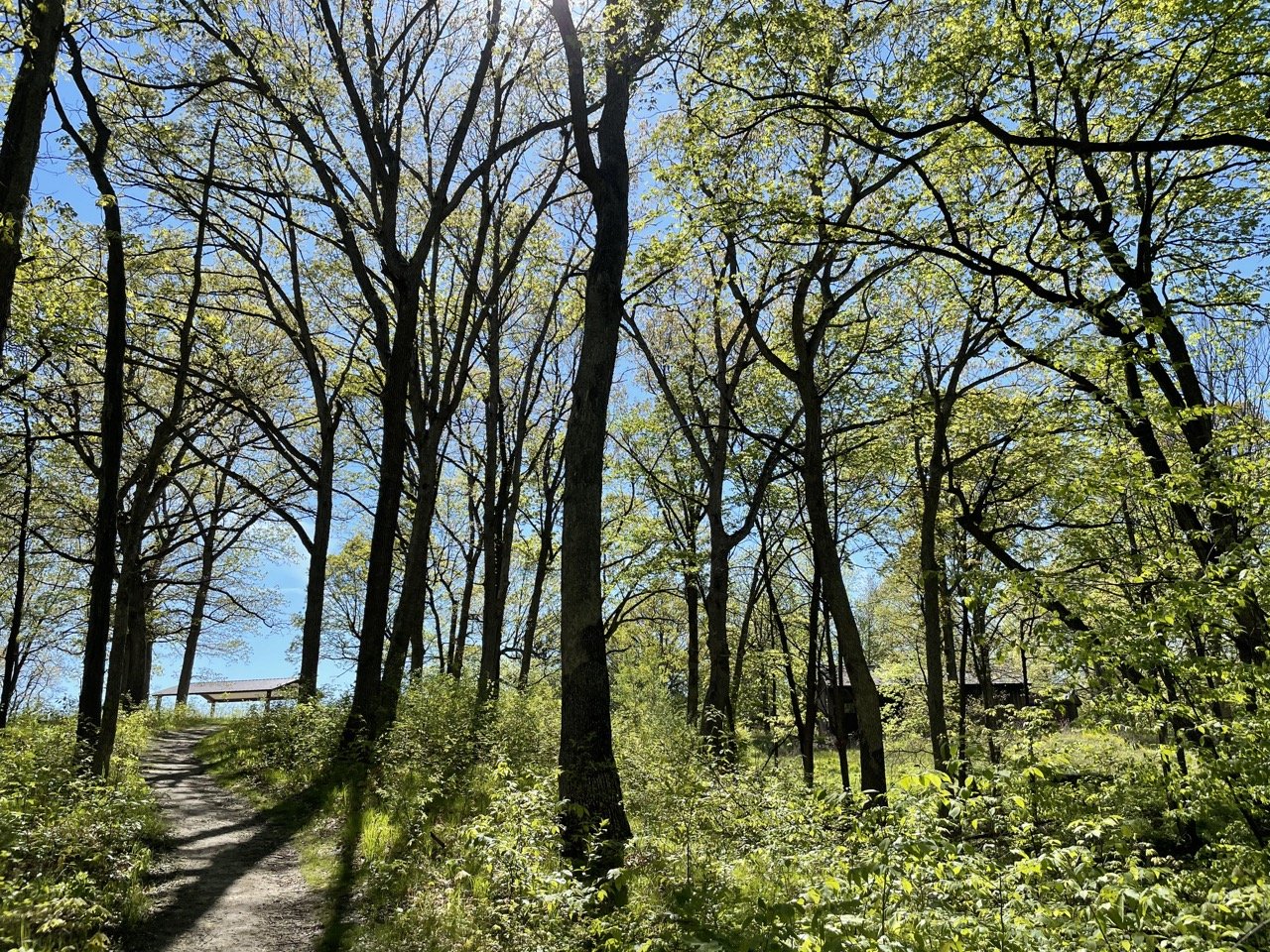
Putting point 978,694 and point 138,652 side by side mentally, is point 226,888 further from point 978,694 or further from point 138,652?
point 978,694

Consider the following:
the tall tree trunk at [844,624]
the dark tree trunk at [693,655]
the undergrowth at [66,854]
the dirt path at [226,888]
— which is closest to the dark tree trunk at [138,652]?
the dirt path at [226,888]

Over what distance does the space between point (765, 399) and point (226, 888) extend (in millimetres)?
17121

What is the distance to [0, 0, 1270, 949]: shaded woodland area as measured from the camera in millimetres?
5859

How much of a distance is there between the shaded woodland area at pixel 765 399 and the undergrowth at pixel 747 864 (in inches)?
2.7

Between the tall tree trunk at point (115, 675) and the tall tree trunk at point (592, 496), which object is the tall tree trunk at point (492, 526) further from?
the tall tree trunk at point (592, 496)

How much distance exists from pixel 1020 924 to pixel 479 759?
8.59 meters

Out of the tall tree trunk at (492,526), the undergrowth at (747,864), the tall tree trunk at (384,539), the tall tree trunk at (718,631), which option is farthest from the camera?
the tall tree trunk at (492,526)

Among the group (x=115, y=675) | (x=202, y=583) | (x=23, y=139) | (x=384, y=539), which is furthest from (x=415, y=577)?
(x=202, y=583)

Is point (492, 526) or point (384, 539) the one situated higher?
point (492, 526)

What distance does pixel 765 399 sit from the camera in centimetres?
2045

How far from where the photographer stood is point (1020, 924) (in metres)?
3.20

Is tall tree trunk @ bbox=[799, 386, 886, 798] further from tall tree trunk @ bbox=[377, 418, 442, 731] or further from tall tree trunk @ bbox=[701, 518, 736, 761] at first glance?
tall tree trunk @ bbox=[377, 418, 442, 731]

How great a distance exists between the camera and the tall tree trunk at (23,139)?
6.49m

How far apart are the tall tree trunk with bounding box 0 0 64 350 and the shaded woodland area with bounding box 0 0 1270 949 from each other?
41 mm
